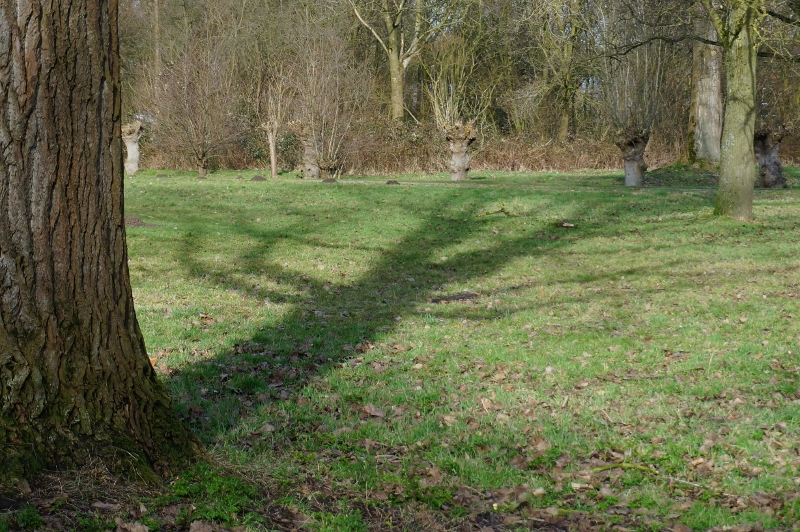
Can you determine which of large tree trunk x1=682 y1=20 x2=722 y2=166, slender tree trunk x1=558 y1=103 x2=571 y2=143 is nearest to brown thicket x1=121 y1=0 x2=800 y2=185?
large tree trunk x1=682 y1=20 x2=722 y2=166

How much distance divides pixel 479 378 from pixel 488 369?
28 centimetres

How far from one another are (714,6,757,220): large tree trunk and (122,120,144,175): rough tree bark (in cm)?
2221

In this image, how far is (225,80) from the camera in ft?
111

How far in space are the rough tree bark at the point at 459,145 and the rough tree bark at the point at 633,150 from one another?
5131 mm

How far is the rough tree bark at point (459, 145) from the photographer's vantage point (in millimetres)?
26719

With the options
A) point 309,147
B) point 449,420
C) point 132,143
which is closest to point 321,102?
point 309,147

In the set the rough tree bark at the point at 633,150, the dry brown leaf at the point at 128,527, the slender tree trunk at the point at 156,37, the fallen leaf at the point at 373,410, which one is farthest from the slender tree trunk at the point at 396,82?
the dry brown leaf at the point at 128,527

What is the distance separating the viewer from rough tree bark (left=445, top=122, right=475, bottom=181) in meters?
26.7

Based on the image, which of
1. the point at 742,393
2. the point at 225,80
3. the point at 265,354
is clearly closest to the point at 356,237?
the point at 265,354

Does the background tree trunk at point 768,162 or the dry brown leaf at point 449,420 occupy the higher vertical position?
the background tree trunk at point 768,162

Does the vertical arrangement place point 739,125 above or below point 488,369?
above

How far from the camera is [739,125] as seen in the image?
53.6 feet

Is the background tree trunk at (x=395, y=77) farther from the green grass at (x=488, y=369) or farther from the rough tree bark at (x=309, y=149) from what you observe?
the green grass at (x=488, y=369)

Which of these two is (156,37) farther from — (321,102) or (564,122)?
(564,122)
